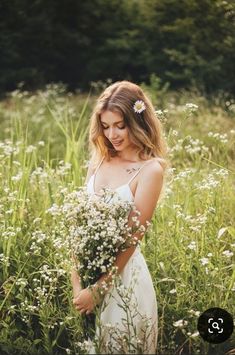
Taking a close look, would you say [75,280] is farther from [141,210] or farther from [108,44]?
[108,44]

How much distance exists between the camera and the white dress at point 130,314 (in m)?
2.83

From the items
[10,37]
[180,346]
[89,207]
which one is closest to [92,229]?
[89,207]

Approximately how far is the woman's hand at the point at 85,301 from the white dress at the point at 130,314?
2.9 inches

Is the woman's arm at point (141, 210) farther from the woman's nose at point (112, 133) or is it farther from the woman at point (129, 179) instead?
the woman's nose at point (112, 133)

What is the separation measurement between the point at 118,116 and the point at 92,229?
573 mm

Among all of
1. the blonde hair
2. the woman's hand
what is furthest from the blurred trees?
the woman's hand

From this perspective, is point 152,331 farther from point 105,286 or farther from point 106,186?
point 106,186

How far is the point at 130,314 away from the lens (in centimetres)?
282

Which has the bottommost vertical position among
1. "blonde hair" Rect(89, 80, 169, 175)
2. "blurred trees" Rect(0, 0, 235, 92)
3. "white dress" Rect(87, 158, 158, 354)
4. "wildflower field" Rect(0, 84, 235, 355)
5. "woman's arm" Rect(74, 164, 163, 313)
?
"blurred trees" Rect(0, 0, 235, 92)

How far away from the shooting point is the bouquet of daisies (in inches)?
109

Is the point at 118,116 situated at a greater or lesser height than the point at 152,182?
greater

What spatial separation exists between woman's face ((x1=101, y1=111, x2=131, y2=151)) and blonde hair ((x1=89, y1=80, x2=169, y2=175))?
18mm

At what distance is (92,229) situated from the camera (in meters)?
2.78

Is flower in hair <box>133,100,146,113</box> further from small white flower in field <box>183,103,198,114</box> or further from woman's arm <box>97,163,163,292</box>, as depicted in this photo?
small white flower in field <box>183,103,198,114</box>
